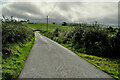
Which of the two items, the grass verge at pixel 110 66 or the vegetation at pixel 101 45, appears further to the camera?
the vegetation at pixel 101 45

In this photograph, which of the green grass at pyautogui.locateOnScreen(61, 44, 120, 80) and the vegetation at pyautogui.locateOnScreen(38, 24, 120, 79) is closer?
the green grass at pyautogui.locateOnScreen(61, 44, 120, 80)

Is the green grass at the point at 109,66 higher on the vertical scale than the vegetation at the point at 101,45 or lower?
lower

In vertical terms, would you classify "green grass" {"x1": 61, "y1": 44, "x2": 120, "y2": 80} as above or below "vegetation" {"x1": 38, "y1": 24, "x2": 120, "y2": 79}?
below

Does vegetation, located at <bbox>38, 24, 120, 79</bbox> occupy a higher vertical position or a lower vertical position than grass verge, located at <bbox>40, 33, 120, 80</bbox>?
higher

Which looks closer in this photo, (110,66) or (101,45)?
(110,66)

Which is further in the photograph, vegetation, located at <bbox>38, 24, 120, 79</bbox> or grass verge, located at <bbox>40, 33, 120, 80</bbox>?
vegetation, located at <bbox>38, 24, 120, 79</bbox>

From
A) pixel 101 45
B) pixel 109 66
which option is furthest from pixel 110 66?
pixel 101 45

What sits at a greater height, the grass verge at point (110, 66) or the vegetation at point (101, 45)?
the vegetation at point (101, 45)

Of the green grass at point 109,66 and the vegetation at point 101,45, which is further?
the vegetation at point 101,45

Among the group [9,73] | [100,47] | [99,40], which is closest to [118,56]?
[100,47]

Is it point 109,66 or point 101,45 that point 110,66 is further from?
point 101,45

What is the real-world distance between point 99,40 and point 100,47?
44.4 inches

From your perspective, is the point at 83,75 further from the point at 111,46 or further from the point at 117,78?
the point at 111,46

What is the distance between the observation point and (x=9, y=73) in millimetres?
4504
